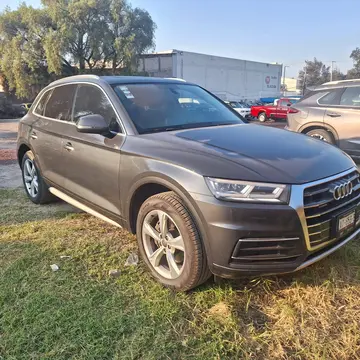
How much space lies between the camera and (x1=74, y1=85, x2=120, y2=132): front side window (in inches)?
138

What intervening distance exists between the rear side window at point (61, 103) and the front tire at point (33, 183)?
0.73 m

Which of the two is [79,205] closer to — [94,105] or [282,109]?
[94,105]

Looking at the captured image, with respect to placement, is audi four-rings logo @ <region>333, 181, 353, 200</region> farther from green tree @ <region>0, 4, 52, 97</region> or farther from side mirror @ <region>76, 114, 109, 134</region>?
green tree @ <region>0, 4, 52, 97</region>

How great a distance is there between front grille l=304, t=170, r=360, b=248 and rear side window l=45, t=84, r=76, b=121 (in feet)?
9.26

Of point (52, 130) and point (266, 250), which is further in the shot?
point (52, 130)

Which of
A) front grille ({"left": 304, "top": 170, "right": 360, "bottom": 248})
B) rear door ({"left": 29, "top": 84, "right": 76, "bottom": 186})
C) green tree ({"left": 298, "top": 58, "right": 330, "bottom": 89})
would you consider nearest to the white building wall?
green tree ({"left": 298, "top": 58, "right": 330, "bottom": 89})

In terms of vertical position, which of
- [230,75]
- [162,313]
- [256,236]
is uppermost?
[230,75]

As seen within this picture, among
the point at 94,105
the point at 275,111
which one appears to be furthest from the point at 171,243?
the point at 275,111

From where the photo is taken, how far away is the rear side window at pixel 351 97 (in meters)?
7.23

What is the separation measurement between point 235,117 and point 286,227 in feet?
6.55

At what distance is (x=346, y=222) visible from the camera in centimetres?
277

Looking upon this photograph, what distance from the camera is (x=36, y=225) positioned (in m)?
4.36

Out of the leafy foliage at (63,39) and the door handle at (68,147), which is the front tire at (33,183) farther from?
the leafy foliage at (63,39)

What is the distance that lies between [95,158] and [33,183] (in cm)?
207
